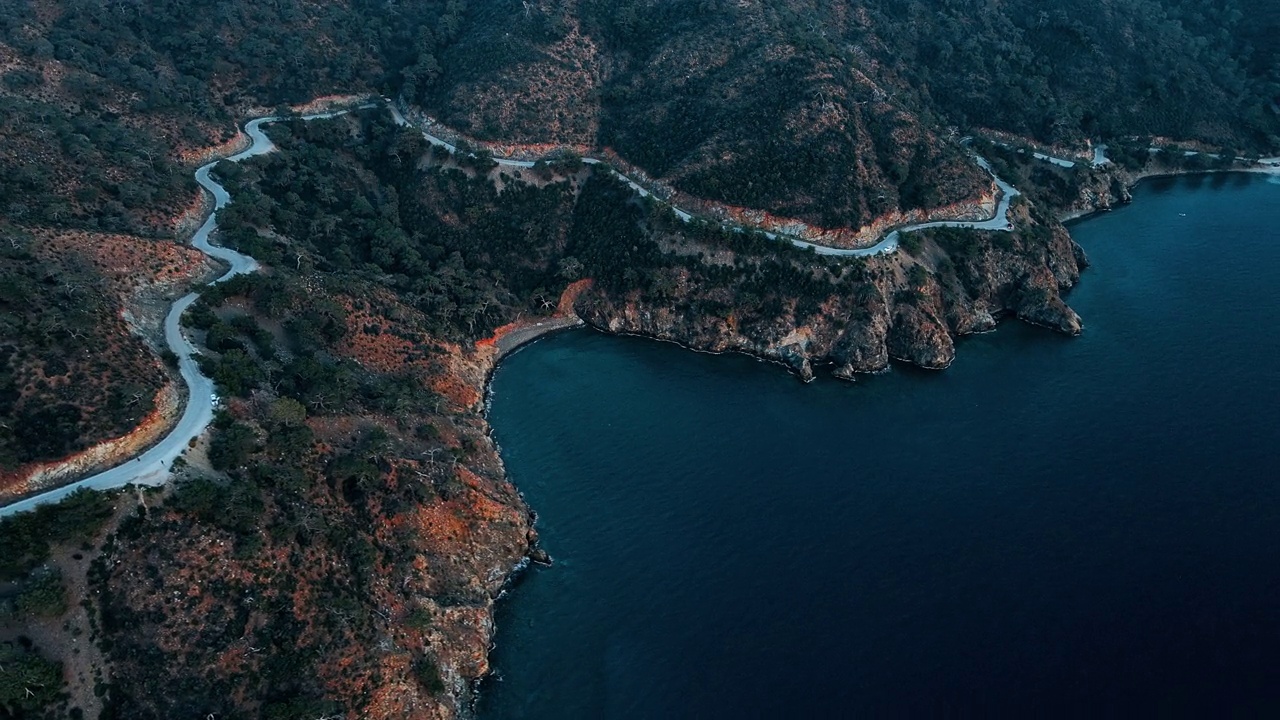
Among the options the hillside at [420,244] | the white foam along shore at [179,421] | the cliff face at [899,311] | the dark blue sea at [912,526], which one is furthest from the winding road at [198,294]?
the dark blue sea at [912,526]

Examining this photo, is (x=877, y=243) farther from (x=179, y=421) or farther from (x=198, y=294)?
(x=179, y=421)

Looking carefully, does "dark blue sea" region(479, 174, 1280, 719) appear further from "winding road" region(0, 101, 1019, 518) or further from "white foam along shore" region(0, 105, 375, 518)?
"white foam along shore" region(0, 105, 375, 518)

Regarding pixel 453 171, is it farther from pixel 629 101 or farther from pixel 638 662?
pixel 638 662

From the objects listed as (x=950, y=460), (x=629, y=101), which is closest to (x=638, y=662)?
(x=950, y=460)

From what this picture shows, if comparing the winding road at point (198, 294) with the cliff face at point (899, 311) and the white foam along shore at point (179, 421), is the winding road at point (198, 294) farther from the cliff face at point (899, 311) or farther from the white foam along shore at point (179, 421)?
the cliff face at point (899, 311)

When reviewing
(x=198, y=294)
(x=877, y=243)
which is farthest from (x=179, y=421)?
(x=877, y=243)

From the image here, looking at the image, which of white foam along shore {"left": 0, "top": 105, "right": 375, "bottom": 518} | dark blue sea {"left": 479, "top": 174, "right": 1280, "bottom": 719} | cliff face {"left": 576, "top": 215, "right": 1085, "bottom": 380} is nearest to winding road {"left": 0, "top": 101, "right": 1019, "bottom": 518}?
white foam along shore {"left": 0, "top": 105, "right": 375, "bottom": 518}

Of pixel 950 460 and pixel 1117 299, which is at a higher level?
pixel 1117 299

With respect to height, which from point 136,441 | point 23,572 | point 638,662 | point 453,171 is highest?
point 453,171
